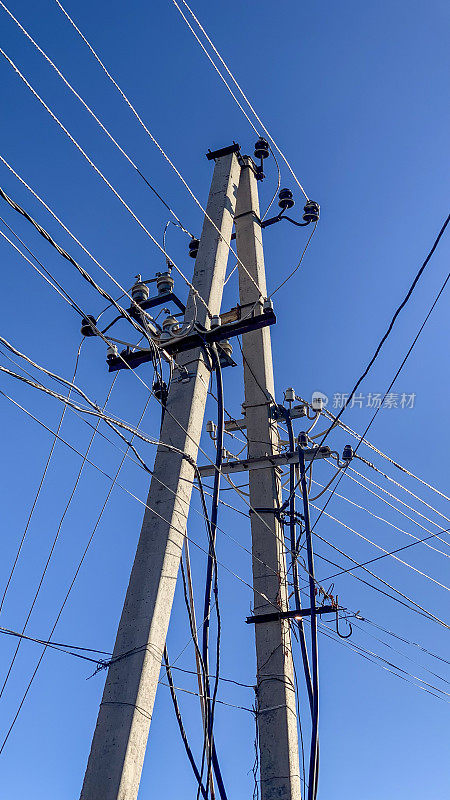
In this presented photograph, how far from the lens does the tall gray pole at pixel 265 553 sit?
7059 millimetres

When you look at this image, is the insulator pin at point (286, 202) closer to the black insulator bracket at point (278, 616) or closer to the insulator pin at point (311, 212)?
the insulator pin at point (311, 212)

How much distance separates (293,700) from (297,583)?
118cm

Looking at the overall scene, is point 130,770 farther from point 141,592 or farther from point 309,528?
point 309,528

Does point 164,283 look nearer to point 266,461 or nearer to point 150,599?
point 266,461

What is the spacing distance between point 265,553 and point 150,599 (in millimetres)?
2865

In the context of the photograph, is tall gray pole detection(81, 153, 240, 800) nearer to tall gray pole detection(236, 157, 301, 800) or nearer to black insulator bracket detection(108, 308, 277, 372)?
black insulator bracket detection(108, 308, 277, 372)

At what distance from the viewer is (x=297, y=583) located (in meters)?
8.11

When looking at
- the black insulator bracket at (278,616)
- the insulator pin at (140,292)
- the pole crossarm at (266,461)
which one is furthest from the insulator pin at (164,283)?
the black insulator bracket at (278,616)

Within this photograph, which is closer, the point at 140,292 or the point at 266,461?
the point at 140,292

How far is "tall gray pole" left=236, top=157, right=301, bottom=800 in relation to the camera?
7059 millimetres

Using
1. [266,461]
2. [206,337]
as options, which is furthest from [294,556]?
[206,337]

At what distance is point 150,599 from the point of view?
18.3 feet

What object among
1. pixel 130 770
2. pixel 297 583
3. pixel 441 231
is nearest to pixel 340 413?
pixel 297 583

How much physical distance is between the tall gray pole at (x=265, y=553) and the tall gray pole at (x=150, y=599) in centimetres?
190
